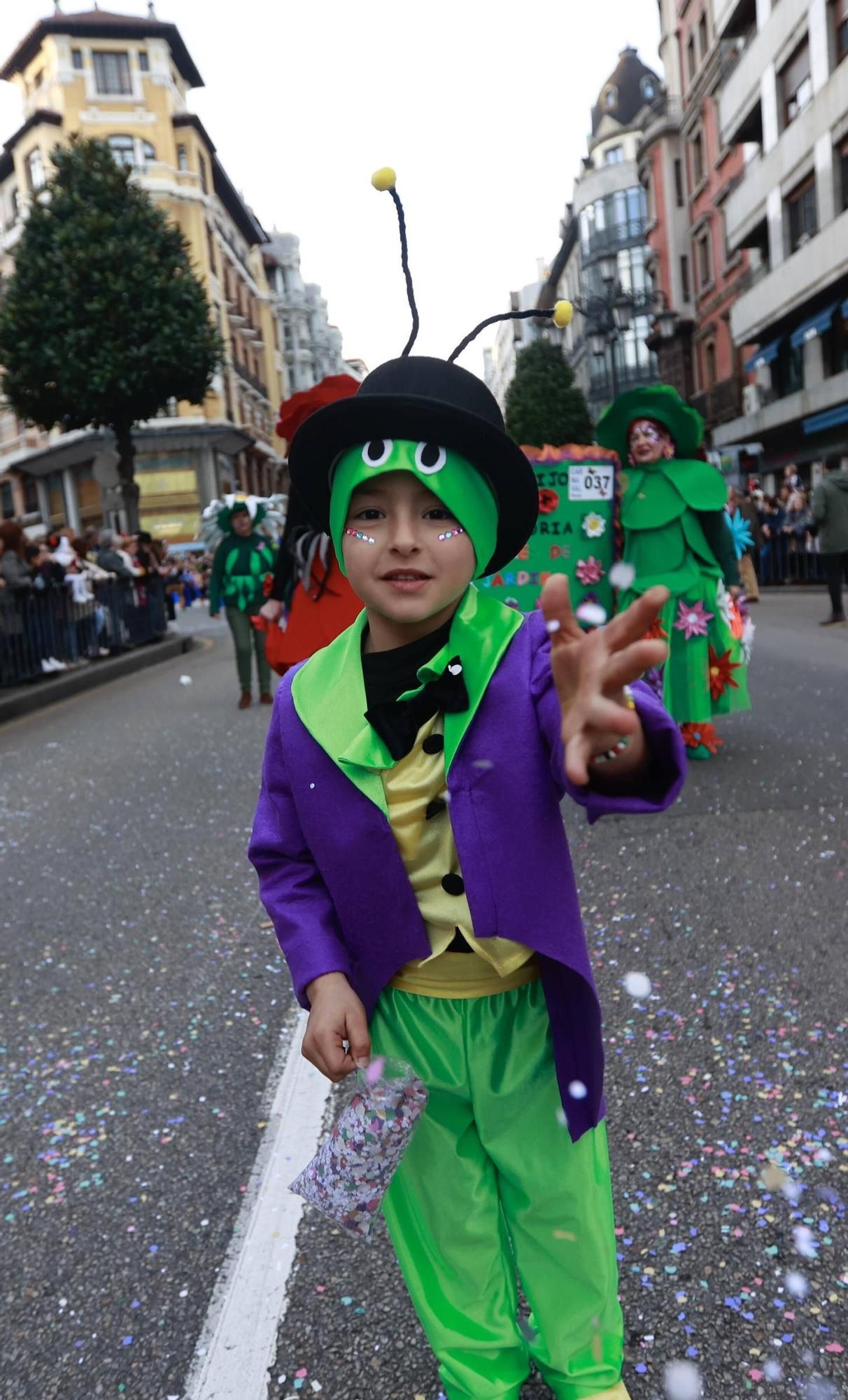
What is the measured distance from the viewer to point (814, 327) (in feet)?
79.2

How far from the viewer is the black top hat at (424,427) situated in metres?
1.51

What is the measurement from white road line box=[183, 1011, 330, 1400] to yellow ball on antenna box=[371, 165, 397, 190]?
1.87m

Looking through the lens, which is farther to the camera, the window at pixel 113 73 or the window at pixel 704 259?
the window at pixel 113 73

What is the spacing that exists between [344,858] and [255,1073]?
164cm

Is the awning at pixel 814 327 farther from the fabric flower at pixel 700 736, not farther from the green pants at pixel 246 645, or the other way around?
the fabric flower at pixel 700 736

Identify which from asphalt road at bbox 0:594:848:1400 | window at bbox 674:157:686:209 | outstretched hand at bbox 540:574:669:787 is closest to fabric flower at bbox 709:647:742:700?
asphalt road at bbox 0:594:848:1400

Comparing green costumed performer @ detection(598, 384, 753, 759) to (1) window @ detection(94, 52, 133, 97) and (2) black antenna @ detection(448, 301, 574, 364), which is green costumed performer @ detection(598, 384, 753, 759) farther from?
(1) window @ detection(94, 52, 133, 97)

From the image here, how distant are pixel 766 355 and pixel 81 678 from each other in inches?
815

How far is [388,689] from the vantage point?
5.31 feet

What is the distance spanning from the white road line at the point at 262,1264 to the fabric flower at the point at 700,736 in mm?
3961

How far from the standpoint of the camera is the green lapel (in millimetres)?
1547

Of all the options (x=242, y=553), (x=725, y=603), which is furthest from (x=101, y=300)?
(x=725, y=603)

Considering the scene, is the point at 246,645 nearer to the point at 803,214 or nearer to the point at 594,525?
the point at 594,525

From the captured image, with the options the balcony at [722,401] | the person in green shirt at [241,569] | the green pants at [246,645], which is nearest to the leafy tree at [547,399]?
the balcony at [722,401]
